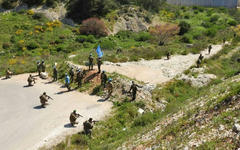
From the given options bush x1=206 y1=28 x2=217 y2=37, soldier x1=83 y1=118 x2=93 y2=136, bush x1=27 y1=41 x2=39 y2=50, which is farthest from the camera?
bush x1=206 y1=28 x2=217 y2=37

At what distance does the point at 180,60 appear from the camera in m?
33.0

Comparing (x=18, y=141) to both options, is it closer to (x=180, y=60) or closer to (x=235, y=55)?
(x=180, y=60)

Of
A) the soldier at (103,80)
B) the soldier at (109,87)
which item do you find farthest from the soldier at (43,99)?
the soldier at (103,80)

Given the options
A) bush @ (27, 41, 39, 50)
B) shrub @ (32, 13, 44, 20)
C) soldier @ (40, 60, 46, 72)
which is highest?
shrub @ (32, 13, 44, 20)

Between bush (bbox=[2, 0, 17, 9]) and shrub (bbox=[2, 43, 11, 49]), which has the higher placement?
bush (bbox=[2, 0, 17, 9])

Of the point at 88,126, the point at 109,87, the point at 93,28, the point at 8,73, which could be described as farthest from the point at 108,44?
the point at 88,126

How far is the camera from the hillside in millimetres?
12164

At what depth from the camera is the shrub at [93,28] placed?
1935 inches

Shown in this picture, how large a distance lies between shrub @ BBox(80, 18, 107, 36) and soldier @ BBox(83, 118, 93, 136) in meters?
35.1

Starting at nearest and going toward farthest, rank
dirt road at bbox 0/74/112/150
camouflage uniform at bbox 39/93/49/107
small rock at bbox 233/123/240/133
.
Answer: small rock at bbox 233/123/240/133 < dirt road at bbox 0/74/112/150 < camouflage uniform at bbox 39/93/49/107

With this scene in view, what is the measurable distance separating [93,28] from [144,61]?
2028 cm

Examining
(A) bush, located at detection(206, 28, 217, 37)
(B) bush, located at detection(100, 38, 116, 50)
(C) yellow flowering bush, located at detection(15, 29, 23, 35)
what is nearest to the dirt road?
(B) bush, located at detection(100, 38, 116, 50)

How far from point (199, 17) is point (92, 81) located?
49.6 metres

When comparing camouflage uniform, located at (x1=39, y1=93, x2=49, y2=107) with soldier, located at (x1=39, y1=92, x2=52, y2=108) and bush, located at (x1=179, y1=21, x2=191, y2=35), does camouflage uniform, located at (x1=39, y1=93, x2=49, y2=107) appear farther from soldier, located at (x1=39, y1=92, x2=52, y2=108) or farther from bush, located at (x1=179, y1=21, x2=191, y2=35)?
bush, located at (x1=179, y1=21, x2=191, y2=35)
